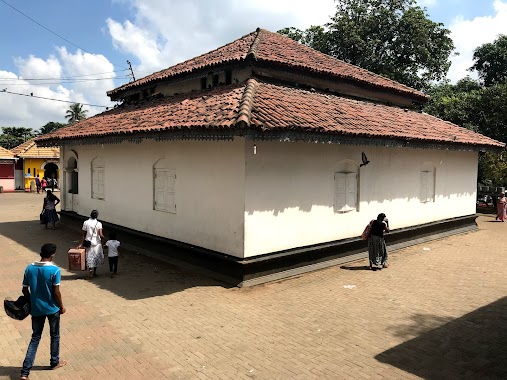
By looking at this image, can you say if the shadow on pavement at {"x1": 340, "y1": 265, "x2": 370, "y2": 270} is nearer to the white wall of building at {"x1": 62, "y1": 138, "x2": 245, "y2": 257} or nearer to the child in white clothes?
the white wall of building at {"x1": 62, "y1": 138, "x2": 245, "y2": 257}

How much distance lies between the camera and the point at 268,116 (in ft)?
25.5

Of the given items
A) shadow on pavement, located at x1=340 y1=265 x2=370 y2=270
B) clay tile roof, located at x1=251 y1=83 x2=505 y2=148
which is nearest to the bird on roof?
clay tile roof, located at x1=251 y1=83 x2=505 y2=148

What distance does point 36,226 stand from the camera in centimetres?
1575

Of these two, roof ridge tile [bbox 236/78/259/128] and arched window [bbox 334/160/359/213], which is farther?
arched window [bbox 334/160/359/213]

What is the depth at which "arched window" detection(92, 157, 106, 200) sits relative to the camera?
13172 millimetres

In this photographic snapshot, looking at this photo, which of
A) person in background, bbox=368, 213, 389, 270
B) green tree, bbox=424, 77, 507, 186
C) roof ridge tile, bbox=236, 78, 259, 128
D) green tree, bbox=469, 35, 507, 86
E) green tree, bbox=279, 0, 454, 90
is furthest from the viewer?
green tree, bbox=469, 35, 507, 86

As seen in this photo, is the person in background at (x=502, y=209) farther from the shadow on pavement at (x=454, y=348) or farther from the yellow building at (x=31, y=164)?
the yellow building at (x=31, y=164)

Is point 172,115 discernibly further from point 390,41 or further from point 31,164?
point 31,164

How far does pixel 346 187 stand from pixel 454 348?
17.4 feet

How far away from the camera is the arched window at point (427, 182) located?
43.3 ft

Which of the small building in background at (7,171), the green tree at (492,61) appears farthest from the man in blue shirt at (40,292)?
the green tree at (492,61)

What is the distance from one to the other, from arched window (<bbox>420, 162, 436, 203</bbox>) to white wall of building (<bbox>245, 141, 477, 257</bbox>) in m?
0.11

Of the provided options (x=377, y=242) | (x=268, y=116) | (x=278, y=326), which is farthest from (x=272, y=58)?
(x=278, y=326)

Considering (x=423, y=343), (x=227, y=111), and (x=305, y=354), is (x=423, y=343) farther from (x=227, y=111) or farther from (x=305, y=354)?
(x=227, y=111)
